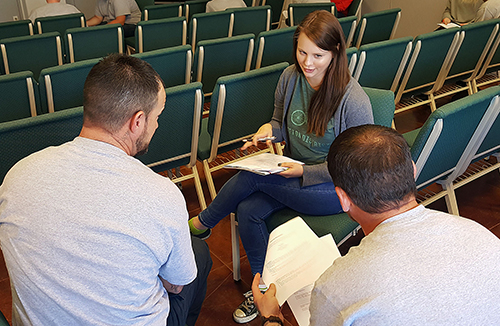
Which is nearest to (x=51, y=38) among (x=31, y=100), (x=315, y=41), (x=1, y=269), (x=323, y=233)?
(x=31, y=100)

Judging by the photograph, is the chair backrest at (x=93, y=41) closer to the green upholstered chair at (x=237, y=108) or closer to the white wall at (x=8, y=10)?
the green upholstered chair at (x=237, y=108)

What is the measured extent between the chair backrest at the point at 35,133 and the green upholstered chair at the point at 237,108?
789 millimetres

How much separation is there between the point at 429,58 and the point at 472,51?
1.97 ft

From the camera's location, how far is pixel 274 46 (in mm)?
3932

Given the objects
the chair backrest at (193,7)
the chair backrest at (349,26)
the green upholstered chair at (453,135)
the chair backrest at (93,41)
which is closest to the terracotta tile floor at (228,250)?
the green upholstered chair at (453,135)

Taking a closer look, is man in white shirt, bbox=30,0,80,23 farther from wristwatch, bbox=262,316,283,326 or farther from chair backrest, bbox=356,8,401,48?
wristwatch, bbox=262,316,283,326

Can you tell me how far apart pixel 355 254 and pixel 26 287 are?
842 mm

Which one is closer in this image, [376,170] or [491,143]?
[376,170]

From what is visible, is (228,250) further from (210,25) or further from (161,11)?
(161,11)

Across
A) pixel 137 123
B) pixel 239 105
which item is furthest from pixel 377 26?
pixel 137 123

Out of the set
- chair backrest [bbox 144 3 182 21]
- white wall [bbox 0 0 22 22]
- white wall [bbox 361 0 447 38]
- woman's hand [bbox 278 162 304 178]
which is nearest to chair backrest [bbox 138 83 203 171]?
woman's hand [bbox 278 162 304 178]

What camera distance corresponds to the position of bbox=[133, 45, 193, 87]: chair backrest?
316 cm

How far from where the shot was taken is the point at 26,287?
120 cm

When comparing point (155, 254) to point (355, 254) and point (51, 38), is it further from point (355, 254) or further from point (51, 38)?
point (51, 38)
